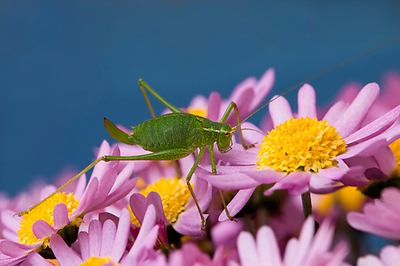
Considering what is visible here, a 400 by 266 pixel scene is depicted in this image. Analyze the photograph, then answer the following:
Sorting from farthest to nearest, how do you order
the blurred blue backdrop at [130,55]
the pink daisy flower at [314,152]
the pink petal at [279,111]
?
1. the blurred blue backdrop at [130,55]
2. the pink petal at [279,111]
3. the pink daisy flower at [314,152]

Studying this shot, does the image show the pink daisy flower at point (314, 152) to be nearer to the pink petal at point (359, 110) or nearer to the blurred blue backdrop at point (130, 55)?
the pink petal at point (359, 110)

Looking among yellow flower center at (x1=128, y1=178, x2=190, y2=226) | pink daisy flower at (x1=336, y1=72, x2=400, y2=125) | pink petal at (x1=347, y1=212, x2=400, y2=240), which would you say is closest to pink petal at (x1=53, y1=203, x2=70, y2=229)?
yellow flower center at (x1=128, y1=178, x2=190, y2=226)

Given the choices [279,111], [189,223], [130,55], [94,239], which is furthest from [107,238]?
[130,55]

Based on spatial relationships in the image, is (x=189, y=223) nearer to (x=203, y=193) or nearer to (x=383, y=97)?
(x=203, y=193)

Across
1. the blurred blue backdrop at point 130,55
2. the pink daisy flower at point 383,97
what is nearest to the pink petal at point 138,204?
the pink daisy flower at point 383,97

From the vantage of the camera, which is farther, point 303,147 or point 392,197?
point 303,147
